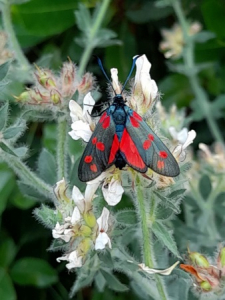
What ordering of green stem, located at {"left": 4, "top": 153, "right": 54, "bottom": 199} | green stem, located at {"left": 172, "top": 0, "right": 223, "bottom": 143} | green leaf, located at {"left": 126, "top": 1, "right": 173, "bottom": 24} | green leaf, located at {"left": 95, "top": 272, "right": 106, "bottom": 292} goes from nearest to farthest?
1. green stem, located at {"left": 4, "top": 153, "right": 54, "bottom": 199}
2. green leaf, located at {"left": 95, "top": 272, "right": 106, "bottom": 292}
3. green stem, located at {"left": 172, "top": 0, "right": 223, "bottom": 143}
4. green leaf, located at {"left": 126, "top": 1, "right": 173, "bottom": 24}

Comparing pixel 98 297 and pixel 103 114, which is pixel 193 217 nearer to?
pixel 98 297

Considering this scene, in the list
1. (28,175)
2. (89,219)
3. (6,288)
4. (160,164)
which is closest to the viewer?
(160,164)

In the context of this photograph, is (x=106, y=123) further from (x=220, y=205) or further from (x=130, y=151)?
(x=220, y=205)

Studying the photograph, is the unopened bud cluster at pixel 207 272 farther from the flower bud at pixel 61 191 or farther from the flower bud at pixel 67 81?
the flower bud at pixel 67 81

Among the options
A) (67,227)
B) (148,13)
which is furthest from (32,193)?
(148,13)

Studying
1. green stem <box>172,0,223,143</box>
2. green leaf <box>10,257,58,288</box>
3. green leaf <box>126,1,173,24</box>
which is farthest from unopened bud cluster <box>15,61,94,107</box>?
green leaf <box>126,1,173,24</box>

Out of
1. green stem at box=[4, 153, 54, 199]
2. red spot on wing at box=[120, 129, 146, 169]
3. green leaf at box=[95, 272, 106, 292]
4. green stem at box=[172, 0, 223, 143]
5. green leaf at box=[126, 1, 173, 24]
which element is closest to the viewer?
red spot on wing at box=[120, 129, 146, 169]

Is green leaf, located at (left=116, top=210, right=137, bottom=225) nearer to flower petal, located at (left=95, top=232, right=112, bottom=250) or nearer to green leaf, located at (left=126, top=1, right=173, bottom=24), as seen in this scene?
flower petal, located at (left=95, top=232, right=112, bottom=250)
